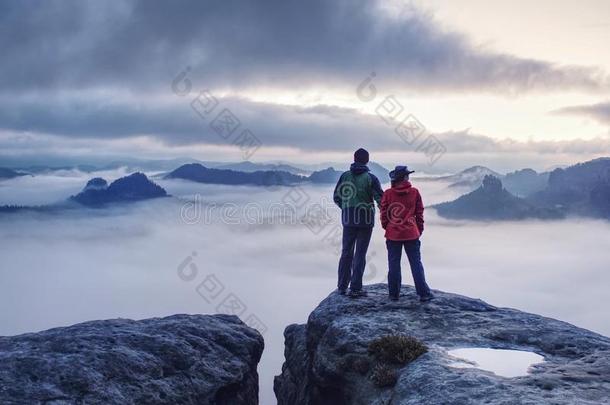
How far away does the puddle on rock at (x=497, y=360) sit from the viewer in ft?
41.8

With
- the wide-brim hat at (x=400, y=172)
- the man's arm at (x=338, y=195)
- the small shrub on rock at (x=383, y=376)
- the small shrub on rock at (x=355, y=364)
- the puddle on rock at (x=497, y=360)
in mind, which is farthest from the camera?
the man's arm at (x=338, y=195)

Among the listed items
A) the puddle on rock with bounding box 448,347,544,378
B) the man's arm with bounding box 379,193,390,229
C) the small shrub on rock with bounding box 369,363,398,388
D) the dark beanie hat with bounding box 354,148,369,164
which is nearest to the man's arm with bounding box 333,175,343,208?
the dark beanie hat with bounding box 354,148,369,164

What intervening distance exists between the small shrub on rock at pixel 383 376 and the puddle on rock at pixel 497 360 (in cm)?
173

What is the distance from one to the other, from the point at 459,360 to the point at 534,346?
323cm

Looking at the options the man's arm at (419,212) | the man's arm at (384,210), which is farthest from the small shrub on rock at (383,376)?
the man's arm at (419,212)

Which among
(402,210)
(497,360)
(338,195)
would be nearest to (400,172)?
(402,210)

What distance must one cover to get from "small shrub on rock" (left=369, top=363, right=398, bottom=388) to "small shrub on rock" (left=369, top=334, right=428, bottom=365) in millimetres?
320

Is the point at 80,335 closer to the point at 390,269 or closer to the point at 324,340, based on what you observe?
the point at 324,340

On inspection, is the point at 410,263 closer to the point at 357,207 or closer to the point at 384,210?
the point at 384,210

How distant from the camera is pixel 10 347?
52.7ft

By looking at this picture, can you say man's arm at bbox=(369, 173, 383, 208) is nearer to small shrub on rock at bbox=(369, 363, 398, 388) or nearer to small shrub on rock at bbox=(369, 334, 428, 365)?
small shrub on rock at bbox=(369, 334, 428, 365)

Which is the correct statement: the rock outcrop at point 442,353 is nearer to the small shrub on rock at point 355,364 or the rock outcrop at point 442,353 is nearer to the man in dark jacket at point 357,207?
the small shrub on rock at point 355,364

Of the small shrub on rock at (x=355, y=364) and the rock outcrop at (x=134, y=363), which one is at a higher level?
the small shrub on rock at (x=355, y=364)

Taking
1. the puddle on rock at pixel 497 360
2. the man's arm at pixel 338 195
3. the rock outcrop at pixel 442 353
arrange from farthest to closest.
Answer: the man's arm at pixel 338 195 → the puddle on rock at pixel 497 360 → the rock outcrop at pixel 442 353
